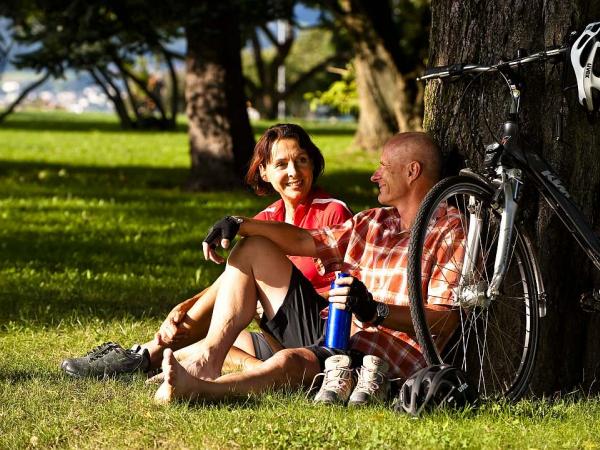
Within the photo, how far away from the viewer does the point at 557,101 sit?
5.12 metres

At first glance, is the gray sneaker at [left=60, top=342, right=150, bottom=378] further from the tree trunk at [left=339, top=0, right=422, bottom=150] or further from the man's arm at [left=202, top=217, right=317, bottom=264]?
the tree trunk at [left=339, top=0, right=422, bottom=150]

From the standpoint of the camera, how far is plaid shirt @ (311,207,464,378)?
487cm

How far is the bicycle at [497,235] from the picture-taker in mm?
4855

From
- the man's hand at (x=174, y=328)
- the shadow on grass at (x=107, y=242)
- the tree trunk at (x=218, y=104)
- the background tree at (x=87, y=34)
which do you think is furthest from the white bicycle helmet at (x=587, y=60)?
the tree trunk at (x=218, y=104)

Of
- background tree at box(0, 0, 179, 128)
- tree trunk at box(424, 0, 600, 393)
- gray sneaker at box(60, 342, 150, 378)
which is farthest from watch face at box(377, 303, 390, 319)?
background tree at box(0, 0, 179, 128)

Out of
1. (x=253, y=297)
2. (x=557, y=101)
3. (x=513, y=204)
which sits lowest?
(x=253, y=297)

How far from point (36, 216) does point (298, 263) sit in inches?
260

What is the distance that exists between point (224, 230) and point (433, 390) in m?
1.05

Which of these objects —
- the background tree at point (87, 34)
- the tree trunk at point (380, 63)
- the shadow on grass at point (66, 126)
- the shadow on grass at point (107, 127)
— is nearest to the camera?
the background tree at point (87, 34)

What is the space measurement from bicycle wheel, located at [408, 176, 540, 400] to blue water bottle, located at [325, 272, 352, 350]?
0.31 m

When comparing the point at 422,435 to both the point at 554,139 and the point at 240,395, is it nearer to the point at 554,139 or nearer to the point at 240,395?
the point at 240,395

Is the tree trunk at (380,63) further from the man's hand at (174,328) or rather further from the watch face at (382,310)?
the watch face at (382,310)

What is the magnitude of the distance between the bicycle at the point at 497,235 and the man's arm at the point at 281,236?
58 centimetres

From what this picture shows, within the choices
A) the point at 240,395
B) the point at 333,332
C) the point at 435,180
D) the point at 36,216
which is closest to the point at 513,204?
the point at 435,180
